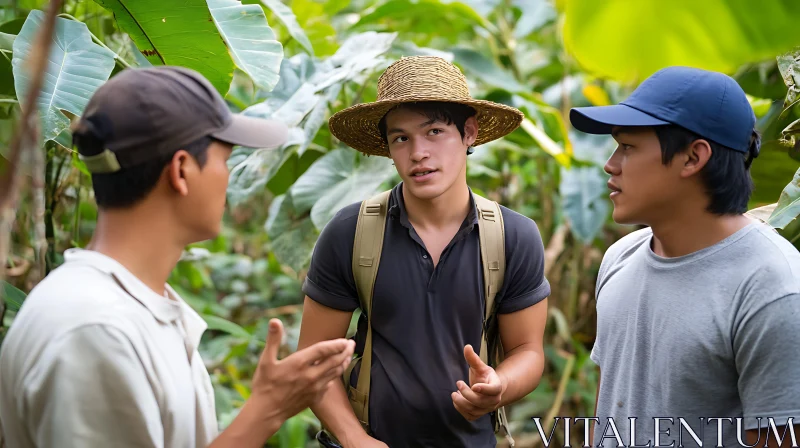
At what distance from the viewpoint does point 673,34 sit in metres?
0.67

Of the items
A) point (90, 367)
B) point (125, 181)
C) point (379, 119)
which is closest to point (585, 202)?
point (379, 119)

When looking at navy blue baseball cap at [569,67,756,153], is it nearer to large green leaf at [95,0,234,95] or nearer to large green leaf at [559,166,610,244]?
large green leaf at [95,0,234,95]

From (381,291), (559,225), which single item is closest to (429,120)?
(381,291)

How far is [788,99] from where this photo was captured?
Answer: 188cm

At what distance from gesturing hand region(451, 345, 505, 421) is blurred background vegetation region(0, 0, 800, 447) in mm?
683

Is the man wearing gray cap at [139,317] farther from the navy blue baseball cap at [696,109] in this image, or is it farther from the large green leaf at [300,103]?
the large green leaf at [300,103]

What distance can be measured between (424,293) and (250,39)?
2.78 feet

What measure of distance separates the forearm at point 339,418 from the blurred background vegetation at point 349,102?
0.71m

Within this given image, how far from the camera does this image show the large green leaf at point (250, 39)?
1994 mm

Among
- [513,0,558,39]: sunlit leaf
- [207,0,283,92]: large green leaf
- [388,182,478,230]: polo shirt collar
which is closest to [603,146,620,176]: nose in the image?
[388,182,478,230]: polo shirt collar

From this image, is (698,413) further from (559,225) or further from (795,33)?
(559,225)

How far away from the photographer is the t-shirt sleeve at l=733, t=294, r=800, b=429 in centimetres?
137

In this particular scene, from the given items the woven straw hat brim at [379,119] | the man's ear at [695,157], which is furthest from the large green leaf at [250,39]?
the man's ear at [695,157]

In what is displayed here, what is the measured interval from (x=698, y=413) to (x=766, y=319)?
259 mm
